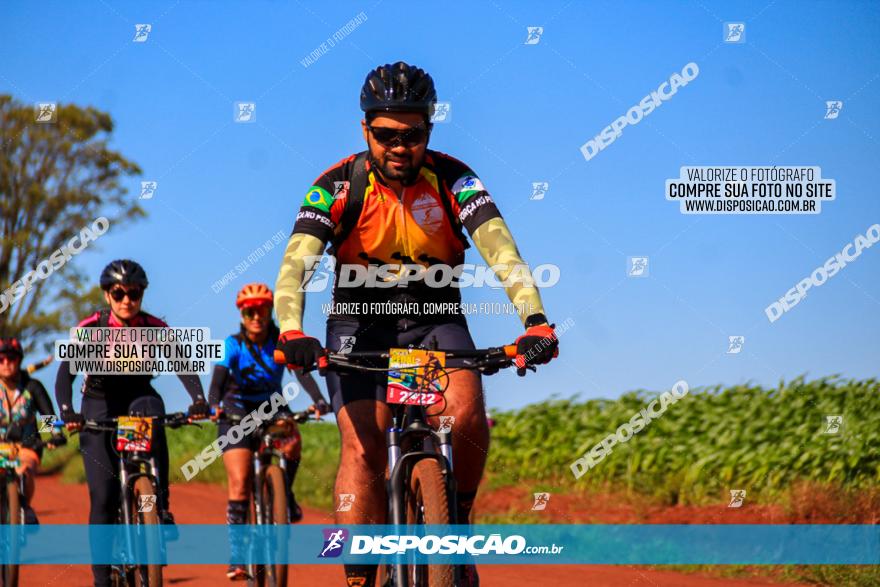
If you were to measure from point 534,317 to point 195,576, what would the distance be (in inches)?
274

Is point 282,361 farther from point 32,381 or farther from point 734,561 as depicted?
point 734,561

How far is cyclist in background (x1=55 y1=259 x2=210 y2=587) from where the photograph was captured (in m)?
8.22

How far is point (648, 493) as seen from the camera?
14.8 m

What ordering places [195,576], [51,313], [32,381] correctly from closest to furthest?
[32,381]
[195,576]
[51,313]

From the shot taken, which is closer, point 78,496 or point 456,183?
point 456,183

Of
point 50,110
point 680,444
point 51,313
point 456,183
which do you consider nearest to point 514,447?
point 680,444

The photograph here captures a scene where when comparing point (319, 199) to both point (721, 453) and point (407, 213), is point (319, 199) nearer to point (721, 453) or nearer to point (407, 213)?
point (407, 213)

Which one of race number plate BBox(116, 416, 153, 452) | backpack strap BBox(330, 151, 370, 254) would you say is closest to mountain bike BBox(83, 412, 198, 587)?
race number plate BBox(116, 416, 153, 452)

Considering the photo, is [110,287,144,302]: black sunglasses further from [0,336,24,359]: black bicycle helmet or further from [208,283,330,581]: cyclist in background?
[0,336,24,359]: black bicycle helmet

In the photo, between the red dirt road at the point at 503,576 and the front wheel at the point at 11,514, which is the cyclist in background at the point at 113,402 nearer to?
the front wheel at the point at 11,514

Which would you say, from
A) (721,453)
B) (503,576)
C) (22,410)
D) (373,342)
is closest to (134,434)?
(22,410)

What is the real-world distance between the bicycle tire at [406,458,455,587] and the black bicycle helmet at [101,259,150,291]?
3985mm

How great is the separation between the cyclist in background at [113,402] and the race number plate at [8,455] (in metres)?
1.13

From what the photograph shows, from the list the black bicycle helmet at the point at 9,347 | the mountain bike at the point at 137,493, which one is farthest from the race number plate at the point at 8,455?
the mountain bike at the point at 137,493
